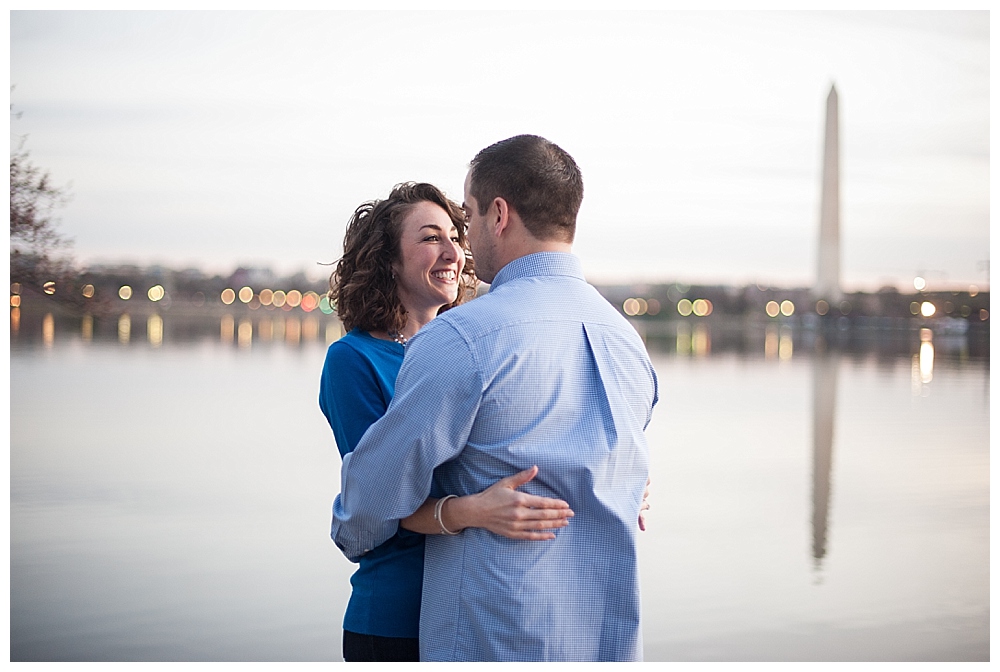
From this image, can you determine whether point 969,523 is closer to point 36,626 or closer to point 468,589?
point 36,626

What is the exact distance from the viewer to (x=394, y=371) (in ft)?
6.93

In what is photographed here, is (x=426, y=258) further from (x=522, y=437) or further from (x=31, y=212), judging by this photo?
(x=31, y=212)

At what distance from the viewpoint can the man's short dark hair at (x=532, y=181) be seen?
1.81 m

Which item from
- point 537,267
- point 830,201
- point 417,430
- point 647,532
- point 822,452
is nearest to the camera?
point 417,430

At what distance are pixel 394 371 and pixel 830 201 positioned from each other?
44994mm

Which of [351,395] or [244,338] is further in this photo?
[244,338]

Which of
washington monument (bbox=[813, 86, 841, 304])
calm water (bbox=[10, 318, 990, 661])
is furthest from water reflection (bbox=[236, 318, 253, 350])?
washington monument (bbox=[813, 86, 841, 304])

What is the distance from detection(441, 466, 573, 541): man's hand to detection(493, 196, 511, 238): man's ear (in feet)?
1.40

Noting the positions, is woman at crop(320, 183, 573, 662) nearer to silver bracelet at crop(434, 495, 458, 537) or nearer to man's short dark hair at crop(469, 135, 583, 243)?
silver bracelet at crop(434, 495, 458, 537)

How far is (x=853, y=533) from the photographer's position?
782 centimetres

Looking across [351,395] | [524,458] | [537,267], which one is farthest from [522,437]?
[351,395]

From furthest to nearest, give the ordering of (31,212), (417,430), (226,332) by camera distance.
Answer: (226,332), (31,212), (417,430)

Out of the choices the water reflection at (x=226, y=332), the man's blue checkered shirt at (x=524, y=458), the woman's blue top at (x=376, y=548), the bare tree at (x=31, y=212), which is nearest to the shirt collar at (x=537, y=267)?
the man's blue checkered shirt at (x=524, y=458)

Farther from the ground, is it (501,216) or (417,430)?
(501,216)
